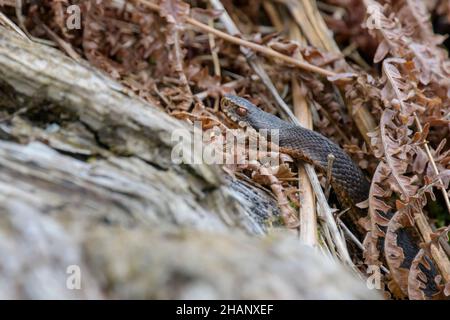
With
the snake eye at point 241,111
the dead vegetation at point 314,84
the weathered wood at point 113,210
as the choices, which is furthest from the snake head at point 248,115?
the weathered wood at point 113,210

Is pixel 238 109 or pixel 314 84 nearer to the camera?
pixel 238 109


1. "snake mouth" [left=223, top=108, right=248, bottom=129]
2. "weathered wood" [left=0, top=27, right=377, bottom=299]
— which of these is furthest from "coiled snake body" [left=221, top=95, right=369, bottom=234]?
"weathered wood" [left=0, top=27, right=377, bottom=299]

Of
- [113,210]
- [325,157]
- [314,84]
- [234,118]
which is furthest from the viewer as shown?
[314,84]

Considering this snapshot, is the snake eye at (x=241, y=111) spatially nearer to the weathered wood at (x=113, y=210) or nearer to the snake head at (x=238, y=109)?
the snake head at (x=238, y=109)

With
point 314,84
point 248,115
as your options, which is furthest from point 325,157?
point 314,84

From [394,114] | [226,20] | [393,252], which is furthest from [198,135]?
[226,20]

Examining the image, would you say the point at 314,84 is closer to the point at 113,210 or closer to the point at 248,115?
the point at 248,115
